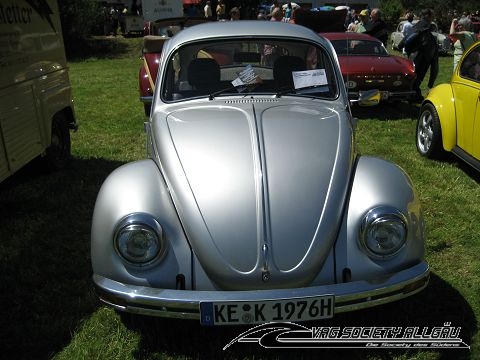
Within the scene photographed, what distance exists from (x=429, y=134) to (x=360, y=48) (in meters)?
3.97

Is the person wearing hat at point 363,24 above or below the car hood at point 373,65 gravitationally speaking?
above

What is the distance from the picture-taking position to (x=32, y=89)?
5137 mm

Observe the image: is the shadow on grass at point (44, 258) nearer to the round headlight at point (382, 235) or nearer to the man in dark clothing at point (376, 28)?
the round headlight at point (382, 235)

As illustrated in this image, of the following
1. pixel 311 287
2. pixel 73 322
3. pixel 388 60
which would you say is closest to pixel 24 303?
pixel 73 322

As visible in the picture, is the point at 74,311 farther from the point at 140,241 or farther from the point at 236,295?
the point at 236,295

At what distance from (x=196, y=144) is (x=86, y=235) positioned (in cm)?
177

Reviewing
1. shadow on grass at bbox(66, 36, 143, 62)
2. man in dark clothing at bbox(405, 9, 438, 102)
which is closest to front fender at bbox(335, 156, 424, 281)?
man in dark clothing at bbox(405, 9, 438, 102)

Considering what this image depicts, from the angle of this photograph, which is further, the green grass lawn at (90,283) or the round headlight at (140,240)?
the green grass lawn at (90,283)

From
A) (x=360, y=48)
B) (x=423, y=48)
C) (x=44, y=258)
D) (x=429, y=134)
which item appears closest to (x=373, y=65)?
(x=360, y=48)

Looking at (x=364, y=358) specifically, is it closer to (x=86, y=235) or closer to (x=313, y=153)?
(x=313, y=153)

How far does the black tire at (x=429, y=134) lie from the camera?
6004 mm

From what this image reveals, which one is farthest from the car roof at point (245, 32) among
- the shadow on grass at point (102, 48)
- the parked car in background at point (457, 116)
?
the shadow on grass at point (102, 48)

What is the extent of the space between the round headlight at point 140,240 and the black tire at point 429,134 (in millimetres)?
4483

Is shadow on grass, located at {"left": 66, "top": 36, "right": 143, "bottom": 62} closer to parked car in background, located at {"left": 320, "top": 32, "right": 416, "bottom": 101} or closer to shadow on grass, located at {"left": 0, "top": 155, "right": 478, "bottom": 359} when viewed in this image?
parked car in background, located at {"left": 320, "top": 32, "right": 416, "bottom": 101}
